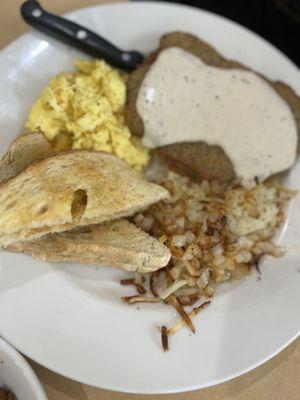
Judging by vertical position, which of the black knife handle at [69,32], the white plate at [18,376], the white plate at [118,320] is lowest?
the white plate at [18,376]

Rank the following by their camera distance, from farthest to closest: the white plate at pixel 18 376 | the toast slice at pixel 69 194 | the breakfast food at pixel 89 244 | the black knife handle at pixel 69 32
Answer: the black knife handle at pixel 69 32 → the breakfast food at pixel 89 244 → the toast slice at pixel 69 194 → the white plate at pixel 18 376

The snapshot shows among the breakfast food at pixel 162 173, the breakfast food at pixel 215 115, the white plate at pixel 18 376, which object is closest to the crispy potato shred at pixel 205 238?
the breakfast food at pixel 162 173

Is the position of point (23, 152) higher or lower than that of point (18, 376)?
higher

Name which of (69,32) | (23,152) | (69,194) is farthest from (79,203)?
(69,32)

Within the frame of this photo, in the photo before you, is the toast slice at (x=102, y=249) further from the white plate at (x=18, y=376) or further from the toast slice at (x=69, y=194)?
the white plate at (x=18, y=376)

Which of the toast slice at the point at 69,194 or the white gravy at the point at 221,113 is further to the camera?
the white gravy at the point at 221,113

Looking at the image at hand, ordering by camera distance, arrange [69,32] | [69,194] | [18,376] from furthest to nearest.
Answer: [69,32] < [69,194] < [18,376]

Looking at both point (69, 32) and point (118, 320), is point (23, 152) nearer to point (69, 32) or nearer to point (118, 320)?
point (69, 32)

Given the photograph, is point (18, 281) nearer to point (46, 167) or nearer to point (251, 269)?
point (46, 167)

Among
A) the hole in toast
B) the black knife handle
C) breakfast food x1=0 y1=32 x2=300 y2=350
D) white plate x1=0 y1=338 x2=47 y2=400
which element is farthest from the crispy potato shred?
the black knife handle
